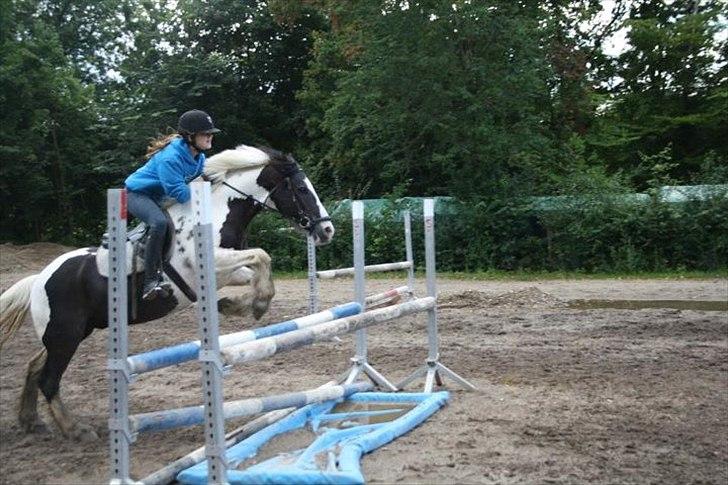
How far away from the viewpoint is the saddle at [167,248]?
18.2 feet

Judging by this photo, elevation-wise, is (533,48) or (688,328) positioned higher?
(533,48)

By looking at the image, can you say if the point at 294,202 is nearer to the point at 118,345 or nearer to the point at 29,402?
the point at 29,402

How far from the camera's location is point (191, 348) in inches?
178

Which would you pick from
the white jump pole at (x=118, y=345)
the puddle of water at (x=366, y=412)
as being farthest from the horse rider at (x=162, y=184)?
the white jump pole at (x=118, y=345)

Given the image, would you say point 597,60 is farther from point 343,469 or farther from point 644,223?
point 343,469

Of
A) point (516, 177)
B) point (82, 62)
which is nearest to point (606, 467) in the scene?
point (516, 177)

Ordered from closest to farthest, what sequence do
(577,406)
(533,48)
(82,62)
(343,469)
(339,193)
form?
(343,469) → (577,406) → (533,48) → (339,193) → (82,62)

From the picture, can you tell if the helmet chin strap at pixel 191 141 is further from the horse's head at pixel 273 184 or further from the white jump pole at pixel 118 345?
the white jump pole at pixel 118 345

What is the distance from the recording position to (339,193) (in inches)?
923

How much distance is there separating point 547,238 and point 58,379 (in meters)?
15.3

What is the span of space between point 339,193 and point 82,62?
18.0 meters

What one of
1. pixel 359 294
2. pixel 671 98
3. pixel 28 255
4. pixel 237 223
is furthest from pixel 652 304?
pixel 28 255

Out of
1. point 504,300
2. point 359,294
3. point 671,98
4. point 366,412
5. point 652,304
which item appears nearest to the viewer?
point 366,412

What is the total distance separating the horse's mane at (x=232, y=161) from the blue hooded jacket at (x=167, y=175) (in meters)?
0.41
